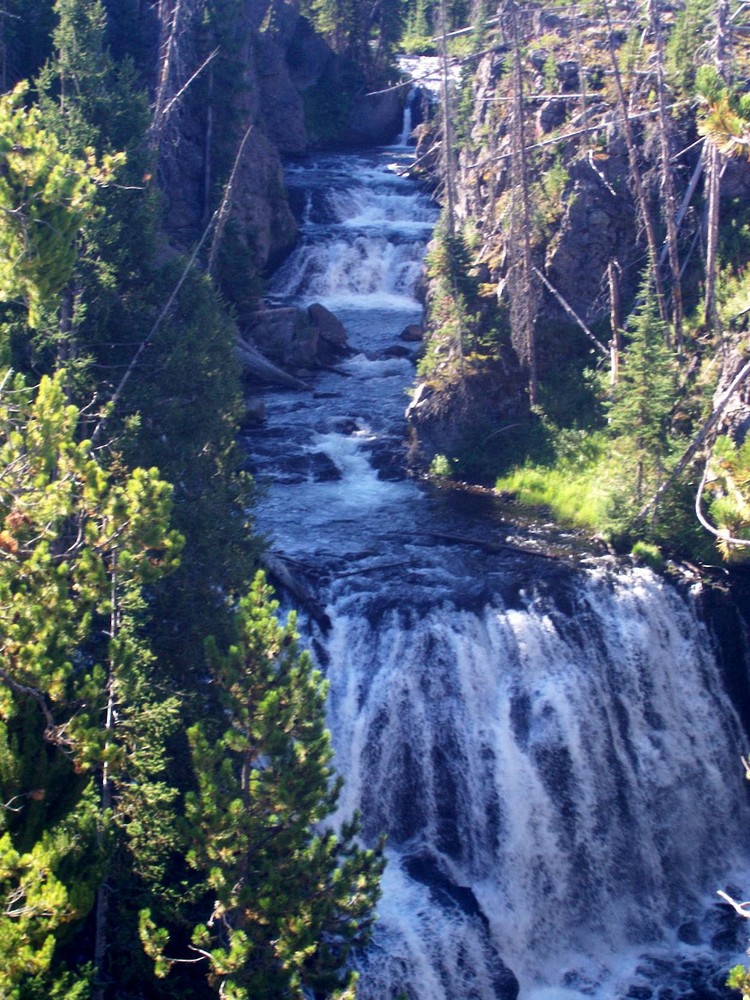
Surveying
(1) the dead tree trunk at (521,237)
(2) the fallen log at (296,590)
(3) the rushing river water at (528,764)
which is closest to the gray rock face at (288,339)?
(1) the dead tree trunk at (521,237)

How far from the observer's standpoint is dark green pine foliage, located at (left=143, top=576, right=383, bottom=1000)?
13172mm

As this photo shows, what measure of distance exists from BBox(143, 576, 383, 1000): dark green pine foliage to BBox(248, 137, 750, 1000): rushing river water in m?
4.92

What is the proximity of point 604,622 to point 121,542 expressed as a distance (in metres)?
13.0

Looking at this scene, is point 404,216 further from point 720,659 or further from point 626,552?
point 720,659

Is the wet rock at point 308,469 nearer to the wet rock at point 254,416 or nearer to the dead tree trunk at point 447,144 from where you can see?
the wet rock at point 254,416

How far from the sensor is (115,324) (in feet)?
72.9

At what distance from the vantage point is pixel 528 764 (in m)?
21.6

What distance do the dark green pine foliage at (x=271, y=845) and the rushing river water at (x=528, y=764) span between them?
492 cm

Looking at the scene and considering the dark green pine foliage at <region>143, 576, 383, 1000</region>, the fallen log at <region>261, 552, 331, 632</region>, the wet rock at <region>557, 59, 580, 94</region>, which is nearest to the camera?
the dark green pine foliage at <region>143, 576, 383, 1000</region>

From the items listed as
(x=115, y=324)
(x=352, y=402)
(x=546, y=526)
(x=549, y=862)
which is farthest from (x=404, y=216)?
(x=549, y=862)

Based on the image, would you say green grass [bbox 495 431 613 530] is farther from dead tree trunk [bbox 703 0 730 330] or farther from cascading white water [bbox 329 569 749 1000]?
dead tree trunk [bbox 703 0 730 330]

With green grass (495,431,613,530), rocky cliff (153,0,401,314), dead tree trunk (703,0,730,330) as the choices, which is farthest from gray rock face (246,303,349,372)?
dead tree trunk (703,0,730,330)

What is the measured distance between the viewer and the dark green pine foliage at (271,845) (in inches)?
519

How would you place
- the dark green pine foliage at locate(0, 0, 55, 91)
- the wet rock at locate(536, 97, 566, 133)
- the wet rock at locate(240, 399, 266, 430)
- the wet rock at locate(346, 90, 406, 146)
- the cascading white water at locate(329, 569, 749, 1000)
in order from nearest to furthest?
the cascading white water at locate(329, 569, 749, 1000), the wet rock at locate(240, 399, 266, 430), the dark green pine foliage at locate(0, 0, 55, 91), the wet rock at locate(536, 97, 566, 133), the wet rock at locate(346, 90, 406, 146)
